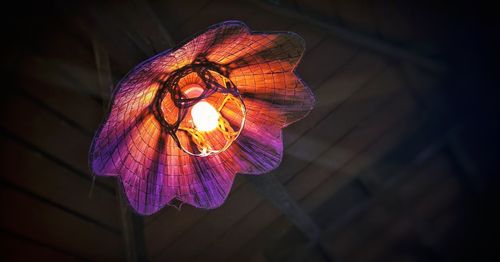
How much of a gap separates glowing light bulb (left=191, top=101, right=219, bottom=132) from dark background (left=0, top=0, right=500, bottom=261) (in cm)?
31

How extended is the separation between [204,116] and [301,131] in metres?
0.99

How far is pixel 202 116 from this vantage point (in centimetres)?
103

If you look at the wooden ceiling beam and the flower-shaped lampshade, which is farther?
the wooden ceiling beam

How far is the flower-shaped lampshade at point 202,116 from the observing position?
93 cm

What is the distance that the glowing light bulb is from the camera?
1.02 m

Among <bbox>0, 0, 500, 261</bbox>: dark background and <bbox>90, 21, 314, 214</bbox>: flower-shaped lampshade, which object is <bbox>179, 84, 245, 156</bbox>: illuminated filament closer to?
<bbox>90, 21, 314, 214</bbox>: flower-shaped lampshade

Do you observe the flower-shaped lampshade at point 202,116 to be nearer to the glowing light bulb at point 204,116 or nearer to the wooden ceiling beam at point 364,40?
the glowing light bulb at point 204,116

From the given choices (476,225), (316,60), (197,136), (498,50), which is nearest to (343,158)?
(316,60)

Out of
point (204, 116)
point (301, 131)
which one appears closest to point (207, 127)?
point (204, 116)

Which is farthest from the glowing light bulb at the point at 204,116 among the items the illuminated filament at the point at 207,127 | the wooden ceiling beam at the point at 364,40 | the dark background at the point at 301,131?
the wooden ceiling beam at the point at 364,40

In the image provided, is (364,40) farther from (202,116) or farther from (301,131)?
(202,116)

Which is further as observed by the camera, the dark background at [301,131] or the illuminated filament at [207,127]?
the dark background at [301,131]

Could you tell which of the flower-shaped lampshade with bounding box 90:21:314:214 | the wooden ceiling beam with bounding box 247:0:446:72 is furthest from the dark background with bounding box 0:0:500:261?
the flower-shaped lampshade with bounding box 90:21:314:214

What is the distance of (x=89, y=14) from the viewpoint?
41.8 inches
